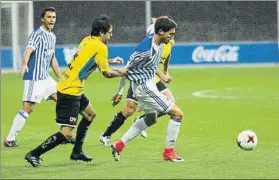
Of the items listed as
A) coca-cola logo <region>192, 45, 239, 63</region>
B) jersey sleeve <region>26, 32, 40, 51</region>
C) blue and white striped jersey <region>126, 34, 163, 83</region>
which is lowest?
coca-cola logo <region>192, 45, 239, 63</region>

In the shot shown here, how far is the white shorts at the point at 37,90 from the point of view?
11.1 m

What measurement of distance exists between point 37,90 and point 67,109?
2.26 m

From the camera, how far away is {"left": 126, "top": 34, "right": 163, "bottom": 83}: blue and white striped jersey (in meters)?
9.23

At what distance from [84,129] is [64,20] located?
21741 mm

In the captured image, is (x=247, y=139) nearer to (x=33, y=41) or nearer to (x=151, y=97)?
(x=151, y=97)

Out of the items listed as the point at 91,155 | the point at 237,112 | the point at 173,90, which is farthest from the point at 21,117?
the point at 173,90

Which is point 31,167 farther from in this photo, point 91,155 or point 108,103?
point 108,103

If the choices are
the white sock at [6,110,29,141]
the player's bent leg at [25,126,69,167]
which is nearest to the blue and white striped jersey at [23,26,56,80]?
the white sock at [6,110,29,141]

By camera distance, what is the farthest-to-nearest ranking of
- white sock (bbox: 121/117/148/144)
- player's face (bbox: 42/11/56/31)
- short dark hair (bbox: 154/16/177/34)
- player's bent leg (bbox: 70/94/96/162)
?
player's face (bbox: 42/11/56/31) → white sock (bbox: 121/117/148/144) → player's bent leg (bbox: 70/94/96/162) → short dark hair (bbox: 154/16/177/34)

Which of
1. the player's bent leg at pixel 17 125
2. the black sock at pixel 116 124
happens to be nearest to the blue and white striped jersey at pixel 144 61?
the black sock at pixel 116 124

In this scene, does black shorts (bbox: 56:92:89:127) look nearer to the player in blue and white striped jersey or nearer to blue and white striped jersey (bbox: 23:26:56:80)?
the player in blue and white striped jersey

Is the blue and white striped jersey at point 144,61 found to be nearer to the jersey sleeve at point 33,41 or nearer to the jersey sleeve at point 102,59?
the jersey sleeve at point 102,59

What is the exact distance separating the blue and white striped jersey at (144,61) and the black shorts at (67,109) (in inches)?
27.6

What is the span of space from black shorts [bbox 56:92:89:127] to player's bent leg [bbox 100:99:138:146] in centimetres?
186
